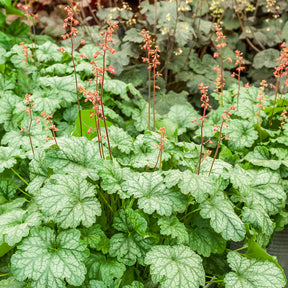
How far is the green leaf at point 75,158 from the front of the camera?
5.12ft

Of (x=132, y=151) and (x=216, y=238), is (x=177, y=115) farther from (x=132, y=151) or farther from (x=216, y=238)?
(x=216, y=238)

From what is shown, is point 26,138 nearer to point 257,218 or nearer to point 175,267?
point 175,267

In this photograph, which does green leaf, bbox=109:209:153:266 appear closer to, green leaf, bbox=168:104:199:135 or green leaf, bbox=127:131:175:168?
green leaf, bbox=127:131:175:168

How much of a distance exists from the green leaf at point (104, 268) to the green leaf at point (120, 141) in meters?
0.52

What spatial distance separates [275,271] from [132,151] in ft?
2.83

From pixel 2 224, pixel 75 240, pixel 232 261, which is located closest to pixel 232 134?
pixel 232 261

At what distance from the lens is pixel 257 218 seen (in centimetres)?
160

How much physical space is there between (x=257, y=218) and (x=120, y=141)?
757mm

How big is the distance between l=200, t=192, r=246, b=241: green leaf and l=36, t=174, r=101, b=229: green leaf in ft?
1.51

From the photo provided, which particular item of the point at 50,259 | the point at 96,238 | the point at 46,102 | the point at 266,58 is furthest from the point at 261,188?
the point at 266,58

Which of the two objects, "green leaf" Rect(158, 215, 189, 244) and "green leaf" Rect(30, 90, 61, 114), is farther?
"green leaf" Rect(30, 90, 61, 114)

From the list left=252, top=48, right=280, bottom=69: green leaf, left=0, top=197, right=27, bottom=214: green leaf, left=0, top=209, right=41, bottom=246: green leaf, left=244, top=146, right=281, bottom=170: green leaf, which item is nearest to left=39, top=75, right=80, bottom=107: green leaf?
left=0, top=197, right=27, bottom=214: green leaf

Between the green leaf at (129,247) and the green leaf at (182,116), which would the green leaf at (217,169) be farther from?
the green leaf at (182,116)

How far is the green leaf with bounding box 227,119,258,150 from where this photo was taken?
80.8 inches
